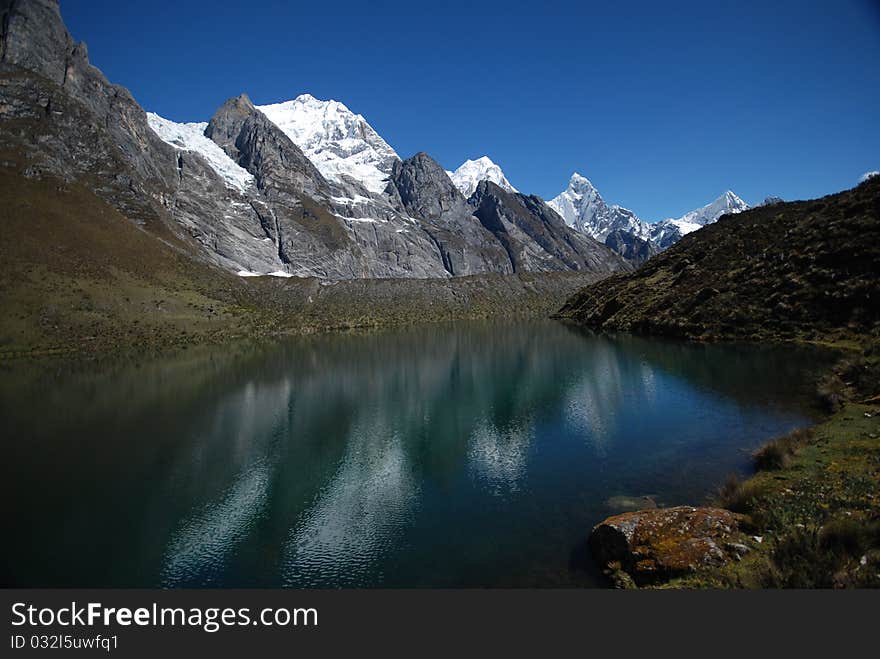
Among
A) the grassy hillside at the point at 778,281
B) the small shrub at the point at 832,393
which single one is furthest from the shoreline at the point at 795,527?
the grassy hillside at the point at 778,281

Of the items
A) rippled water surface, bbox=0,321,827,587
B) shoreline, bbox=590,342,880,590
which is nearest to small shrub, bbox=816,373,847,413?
rippled water surface, bbox=0,321,827,587

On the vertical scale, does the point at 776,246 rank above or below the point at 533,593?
above

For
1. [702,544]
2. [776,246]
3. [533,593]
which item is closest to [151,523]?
[533,593]

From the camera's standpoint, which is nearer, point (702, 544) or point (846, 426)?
point (702, 544)

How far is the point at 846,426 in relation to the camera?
71.3ft

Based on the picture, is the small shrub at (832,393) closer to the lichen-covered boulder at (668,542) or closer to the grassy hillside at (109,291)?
the lichen-covered boulder at (668,542)

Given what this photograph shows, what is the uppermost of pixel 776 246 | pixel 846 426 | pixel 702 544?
pixel 776 246

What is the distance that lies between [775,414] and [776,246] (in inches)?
2249

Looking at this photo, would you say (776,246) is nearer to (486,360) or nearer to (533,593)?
(486,360)

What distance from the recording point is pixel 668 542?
14.4 metres

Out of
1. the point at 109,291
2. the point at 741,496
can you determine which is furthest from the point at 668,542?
the point at 109,291

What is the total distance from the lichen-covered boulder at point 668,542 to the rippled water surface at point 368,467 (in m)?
1.30

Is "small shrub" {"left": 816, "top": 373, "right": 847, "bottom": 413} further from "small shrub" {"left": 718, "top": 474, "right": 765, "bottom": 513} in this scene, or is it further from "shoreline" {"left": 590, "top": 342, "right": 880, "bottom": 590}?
"small shrub" {"left": 718, "top": 474, "right": 765, "bottom": 513}

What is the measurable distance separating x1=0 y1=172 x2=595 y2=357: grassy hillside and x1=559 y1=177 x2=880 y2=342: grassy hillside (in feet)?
358
